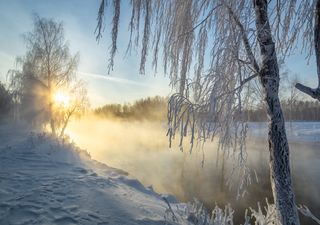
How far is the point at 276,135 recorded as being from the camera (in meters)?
2.36

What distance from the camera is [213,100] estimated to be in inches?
89.9

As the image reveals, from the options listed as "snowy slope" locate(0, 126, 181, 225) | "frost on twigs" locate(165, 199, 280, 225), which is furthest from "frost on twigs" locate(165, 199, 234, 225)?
"snowy slope" locate(0, 126, 181, 225)

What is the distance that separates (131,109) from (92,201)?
51.3 meters

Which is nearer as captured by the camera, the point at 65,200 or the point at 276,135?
the point at 276,135

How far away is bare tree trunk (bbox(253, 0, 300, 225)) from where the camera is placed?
2.31 m

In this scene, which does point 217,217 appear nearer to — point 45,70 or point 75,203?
point 75,203

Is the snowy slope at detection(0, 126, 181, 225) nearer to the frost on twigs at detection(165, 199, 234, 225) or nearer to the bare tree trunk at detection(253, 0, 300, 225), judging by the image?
the frost on twigs at detection(165, 199, 234, 225)

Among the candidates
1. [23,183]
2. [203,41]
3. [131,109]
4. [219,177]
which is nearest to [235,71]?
[203,41]

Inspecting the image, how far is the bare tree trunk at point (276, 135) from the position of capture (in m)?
2.31

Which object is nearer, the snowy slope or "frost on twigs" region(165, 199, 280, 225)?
"frost on twigs" region(165, 199, 280, 225)

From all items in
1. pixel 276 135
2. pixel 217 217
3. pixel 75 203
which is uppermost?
pixel 276 135

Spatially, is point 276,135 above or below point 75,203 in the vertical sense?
above

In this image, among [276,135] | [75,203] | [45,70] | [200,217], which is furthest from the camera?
[45,70]

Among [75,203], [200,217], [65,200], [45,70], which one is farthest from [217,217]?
[45,70]
